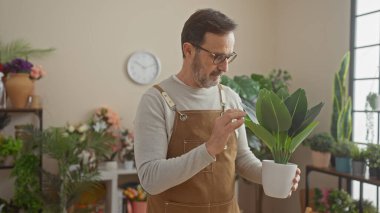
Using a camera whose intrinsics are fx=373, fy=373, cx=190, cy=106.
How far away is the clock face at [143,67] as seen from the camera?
149 inches

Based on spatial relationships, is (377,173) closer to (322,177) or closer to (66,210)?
(322,177)

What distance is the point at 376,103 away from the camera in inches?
114

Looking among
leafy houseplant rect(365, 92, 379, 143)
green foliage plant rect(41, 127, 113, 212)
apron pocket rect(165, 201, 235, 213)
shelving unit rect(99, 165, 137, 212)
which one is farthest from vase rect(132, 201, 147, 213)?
apron pocket rect(165, 201, 235, 213)

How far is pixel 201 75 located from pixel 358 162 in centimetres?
210

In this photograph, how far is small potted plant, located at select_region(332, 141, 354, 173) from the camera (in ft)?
9.99

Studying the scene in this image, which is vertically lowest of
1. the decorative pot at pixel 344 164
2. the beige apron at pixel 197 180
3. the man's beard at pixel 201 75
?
the decorative pot at pixel 344 164

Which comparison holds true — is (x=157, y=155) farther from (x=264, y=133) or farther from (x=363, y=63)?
(x=363, y=63)

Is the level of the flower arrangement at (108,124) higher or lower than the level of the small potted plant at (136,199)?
higher

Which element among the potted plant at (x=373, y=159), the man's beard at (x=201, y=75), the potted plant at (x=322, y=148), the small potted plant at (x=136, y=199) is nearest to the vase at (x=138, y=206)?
the small potted plant at (x=136, y=199)

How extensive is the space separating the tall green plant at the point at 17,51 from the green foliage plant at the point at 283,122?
272 centimetres

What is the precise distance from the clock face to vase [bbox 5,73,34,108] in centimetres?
98

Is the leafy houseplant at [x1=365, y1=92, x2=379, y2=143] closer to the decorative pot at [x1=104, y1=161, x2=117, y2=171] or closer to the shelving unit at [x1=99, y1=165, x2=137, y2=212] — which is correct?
the shelving unit at [x1=99, y1=165, x2=137, y2=212]

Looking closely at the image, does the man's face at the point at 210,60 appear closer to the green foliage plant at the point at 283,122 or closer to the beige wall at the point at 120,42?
the green foliage plant at the point at 283,122

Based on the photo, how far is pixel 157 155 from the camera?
126 cm
